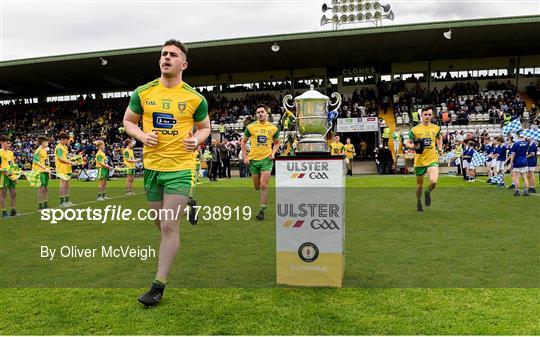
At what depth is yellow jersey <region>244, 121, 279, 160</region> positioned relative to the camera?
10.0 meters

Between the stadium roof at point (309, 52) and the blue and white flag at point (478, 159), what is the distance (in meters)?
12.3

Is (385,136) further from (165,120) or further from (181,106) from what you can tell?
(165,120)

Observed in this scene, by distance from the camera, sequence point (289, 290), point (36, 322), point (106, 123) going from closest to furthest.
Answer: point (36, 322), point (289, 290), point (106, 123)

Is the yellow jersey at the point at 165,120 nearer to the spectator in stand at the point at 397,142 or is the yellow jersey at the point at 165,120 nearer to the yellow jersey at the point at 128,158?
the yellow jersey at the point at 128,158

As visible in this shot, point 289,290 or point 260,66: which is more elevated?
point 260,66

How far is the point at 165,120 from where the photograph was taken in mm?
4562

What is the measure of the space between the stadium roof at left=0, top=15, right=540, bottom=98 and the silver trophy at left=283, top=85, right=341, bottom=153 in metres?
26.6

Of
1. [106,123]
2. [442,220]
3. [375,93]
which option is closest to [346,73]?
[375,93]

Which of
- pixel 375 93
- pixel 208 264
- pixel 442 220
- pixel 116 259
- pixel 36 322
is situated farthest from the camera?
pixel 375 93

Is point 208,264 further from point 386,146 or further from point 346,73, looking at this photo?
point 346,73

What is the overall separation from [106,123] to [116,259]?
36875 millimetres

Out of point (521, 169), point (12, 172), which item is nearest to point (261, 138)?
point (12, 172)

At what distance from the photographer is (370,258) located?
602 cm

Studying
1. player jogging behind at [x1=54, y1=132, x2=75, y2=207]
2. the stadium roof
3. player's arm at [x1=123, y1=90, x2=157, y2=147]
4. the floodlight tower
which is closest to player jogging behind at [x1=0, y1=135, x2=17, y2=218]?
player jogging behind at [x1=54, y1=132, x2=75, y2=207]
